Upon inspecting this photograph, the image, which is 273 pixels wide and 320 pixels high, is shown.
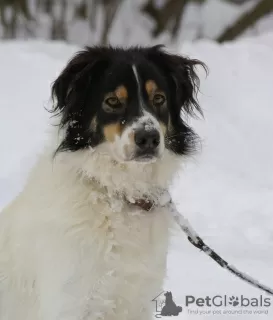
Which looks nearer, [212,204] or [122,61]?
[122,61]

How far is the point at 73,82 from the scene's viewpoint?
9.66ft

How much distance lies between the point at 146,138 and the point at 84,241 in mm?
577

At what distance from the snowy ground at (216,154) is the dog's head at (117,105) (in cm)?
38

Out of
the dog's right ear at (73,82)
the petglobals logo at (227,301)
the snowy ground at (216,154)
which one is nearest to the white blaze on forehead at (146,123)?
the dog's right ear at (73,82)

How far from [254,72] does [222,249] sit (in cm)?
399

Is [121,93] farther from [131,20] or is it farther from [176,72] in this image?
[131,20]

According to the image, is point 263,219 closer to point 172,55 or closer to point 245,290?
point 245,290

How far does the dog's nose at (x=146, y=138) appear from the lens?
2.72 meters

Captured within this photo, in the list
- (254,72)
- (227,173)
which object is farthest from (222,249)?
(254,72)

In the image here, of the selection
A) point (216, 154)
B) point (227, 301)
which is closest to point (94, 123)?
point (227, 301)

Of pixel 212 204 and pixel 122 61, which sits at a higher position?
pixel 122 61

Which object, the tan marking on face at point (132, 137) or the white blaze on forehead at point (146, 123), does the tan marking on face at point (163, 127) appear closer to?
the white blaze on forehead at point (146, 123)

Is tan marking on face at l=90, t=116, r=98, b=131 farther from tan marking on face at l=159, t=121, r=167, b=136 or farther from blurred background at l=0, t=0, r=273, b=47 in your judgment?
blurred background at l=0, t=0, r=273, b=47

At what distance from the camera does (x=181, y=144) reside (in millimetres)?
3146
